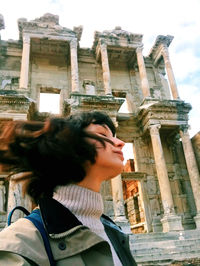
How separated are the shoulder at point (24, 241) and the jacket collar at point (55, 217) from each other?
73mm

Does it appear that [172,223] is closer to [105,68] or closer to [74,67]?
[105,68]

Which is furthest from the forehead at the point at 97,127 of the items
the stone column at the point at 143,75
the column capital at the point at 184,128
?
the stone column at the point at 143,75

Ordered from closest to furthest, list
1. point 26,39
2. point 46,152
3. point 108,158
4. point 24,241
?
point 24,241 → point 46,152 → point 108,158 → point 26,39

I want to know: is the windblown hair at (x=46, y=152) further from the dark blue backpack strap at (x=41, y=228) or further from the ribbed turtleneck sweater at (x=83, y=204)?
the dark blue backpack strap at (x=41, y=228)

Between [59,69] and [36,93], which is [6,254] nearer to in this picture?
[36,93]

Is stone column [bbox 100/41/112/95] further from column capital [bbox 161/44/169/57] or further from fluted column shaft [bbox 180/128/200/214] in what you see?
fluted column shaft [bbox 180/128/200/214]

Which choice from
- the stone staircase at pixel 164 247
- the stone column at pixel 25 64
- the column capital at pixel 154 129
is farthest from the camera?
the stone column at pixel 25 64

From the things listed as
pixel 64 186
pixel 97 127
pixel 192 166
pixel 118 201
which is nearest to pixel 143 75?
pixel 192 166

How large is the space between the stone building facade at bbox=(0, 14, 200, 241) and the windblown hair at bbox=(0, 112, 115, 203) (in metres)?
9.29

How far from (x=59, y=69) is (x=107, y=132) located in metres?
15.6

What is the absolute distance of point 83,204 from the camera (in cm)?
154

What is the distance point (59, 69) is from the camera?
654 inches

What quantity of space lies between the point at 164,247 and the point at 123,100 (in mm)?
7525

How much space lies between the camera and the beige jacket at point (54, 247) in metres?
1.02
